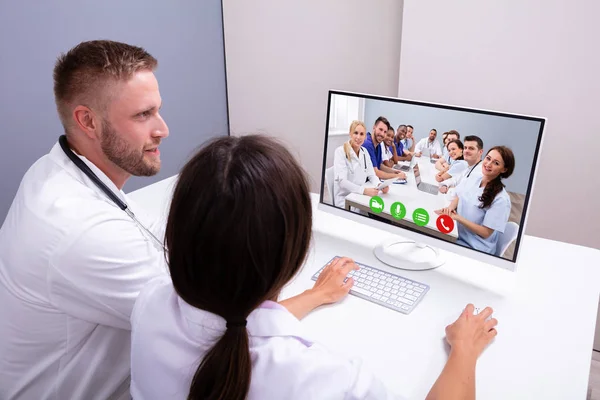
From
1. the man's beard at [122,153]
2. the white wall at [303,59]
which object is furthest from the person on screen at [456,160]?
the white wall at [303,59]

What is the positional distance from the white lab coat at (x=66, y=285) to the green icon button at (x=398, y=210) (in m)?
0.59

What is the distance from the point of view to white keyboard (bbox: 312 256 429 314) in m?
1.09

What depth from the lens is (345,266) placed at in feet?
3.98

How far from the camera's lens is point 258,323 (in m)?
0.68

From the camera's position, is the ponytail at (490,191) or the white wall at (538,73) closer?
the ponytail at (490,191)

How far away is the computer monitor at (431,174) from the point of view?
1.01 m

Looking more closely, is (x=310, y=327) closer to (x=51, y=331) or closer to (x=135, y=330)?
(x=135, y=330)

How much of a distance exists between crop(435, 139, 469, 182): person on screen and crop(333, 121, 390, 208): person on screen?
184mm

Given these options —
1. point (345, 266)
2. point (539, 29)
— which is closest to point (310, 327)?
point (345, 266)

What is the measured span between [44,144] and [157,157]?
99 cm

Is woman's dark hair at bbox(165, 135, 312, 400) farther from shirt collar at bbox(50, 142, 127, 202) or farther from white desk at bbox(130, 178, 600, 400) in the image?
shirt collar at bbox(50, 142, 127, 202)

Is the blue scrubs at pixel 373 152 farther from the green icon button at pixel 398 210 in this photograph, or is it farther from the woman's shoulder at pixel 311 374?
the woman's shoulder at pixel 311 374

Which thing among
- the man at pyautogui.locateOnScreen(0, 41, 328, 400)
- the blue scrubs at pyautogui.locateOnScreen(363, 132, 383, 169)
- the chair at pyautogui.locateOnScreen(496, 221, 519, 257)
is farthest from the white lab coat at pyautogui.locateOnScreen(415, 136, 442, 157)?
the man at pyautogui.locateOnScreen(0, 41, 328, 400)

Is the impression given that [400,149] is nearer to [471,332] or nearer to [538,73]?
[471,332]
